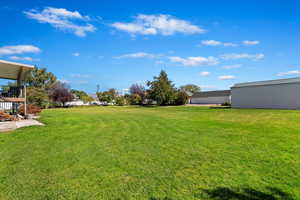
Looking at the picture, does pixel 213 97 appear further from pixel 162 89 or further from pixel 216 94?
pixel 162 89

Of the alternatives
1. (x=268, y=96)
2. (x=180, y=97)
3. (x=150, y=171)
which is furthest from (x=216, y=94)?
(x=150, y=171)

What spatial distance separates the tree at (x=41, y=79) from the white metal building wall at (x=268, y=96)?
127 ft

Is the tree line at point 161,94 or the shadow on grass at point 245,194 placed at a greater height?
the tree line at point 161,94

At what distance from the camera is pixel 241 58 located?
875 inches

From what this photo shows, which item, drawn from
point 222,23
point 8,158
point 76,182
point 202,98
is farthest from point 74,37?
point 202,98

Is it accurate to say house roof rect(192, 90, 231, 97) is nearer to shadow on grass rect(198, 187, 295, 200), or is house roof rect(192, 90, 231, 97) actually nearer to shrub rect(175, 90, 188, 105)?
shrub rect(175, 90, 188, 105)

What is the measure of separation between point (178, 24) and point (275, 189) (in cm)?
1422

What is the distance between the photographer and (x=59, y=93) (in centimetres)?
3441

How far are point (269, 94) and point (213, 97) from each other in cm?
2282

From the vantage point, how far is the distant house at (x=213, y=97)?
3990cm

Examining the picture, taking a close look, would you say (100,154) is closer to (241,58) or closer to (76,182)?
(76,182)

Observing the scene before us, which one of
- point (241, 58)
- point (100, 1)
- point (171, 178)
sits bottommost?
point (171, 178)

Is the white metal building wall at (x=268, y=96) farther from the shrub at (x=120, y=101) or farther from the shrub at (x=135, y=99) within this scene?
the shrub at (x=120, y=101)

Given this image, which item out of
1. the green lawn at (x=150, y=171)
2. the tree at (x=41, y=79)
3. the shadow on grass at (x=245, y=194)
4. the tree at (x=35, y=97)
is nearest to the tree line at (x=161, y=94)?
the tree at (x=41, y=79)
